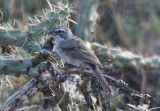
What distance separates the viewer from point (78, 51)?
446 cm

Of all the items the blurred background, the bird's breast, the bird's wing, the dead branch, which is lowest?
the dead branch

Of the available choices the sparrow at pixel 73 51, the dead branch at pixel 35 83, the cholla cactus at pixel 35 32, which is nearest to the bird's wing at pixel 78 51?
the sparrow at pixel 73 51

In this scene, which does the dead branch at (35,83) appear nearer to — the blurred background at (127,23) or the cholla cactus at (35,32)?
the cholla cactus at (35,32)

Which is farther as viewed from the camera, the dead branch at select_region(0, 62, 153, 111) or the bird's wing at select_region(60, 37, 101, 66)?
the bird's wing at select_region(60, 37, 101, 66)

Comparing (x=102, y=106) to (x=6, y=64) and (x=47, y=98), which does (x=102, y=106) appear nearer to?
(x=47, y=98)

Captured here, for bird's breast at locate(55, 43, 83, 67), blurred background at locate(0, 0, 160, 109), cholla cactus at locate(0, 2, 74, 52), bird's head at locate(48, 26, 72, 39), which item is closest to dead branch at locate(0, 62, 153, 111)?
bird's breast at locate(55, 43, 83, 67)

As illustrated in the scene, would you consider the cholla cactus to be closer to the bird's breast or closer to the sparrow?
the sparrow

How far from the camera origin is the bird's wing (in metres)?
4.26

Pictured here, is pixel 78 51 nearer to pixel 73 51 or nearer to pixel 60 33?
pixel 73 51

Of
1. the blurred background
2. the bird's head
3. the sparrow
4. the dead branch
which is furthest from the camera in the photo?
the blurred background

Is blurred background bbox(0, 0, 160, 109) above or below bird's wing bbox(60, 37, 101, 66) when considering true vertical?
above

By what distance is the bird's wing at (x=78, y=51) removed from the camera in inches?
168

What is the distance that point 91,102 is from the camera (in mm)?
3912

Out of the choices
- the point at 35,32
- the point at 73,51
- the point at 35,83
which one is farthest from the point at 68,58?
the point at 35,83
